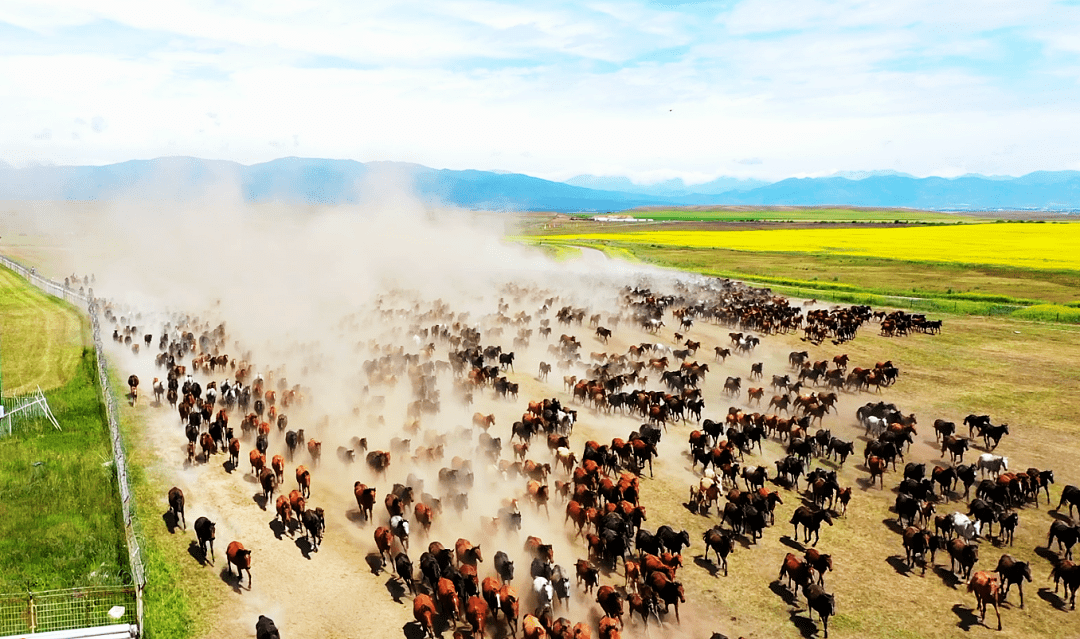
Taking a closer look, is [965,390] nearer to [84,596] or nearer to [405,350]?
[405,350]

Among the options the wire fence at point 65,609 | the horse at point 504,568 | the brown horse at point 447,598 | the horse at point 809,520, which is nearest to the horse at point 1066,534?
the horse at point 809,520

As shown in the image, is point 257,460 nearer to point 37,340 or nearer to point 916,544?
point 916,544

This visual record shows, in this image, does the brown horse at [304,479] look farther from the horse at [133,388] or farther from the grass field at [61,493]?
the horse at [133,388]

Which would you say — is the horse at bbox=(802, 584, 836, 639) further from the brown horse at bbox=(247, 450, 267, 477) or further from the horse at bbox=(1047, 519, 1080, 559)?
the brown horse at bbox=(247, 450, 267, 477)

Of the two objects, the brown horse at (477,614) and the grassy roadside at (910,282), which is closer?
the brown horse at (477,614)

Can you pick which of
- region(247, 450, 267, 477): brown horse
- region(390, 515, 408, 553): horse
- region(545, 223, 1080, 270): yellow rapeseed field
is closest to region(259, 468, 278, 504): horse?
region(247, 450, 267, 477): brown horse

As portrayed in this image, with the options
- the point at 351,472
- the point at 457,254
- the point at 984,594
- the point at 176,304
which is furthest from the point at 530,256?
the point at 984,594
